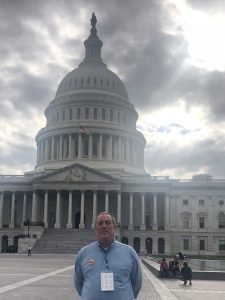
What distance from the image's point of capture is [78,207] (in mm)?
108625

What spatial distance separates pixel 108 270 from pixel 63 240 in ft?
276

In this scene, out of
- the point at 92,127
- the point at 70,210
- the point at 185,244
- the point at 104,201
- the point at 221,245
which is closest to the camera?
the point at 70,210

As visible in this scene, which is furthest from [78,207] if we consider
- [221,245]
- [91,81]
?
[91,81]

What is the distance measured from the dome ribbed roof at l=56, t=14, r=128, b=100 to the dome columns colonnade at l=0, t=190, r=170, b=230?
108 ft

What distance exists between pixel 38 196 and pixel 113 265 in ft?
331

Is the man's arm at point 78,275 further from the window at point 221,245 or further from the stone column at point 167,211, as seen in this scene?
the window at point 221,245

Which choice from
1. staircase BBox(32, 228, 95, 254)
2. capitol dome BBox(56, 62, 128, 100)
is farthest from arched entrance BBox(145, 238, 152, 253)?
capitol dome BBox(56, 62, 128, 100)

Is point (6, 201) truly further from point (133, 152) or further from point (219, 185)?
point (219, 185)

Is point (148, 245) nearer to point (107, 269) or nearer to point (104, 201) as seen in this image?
point (104, 201)

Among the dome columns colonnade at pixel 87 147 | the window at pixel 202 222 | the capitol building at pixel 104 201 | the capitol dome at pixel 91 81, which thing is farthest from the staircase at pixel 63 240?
the capitol dome at pixel 91 81

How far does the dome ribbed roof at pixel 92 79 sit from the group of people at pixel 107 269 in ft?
400

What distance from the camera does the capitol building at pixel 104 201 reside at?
102312mm

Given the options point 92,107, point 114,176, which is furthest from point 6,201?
point 92,107

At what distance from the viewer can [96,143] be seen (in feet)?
395
